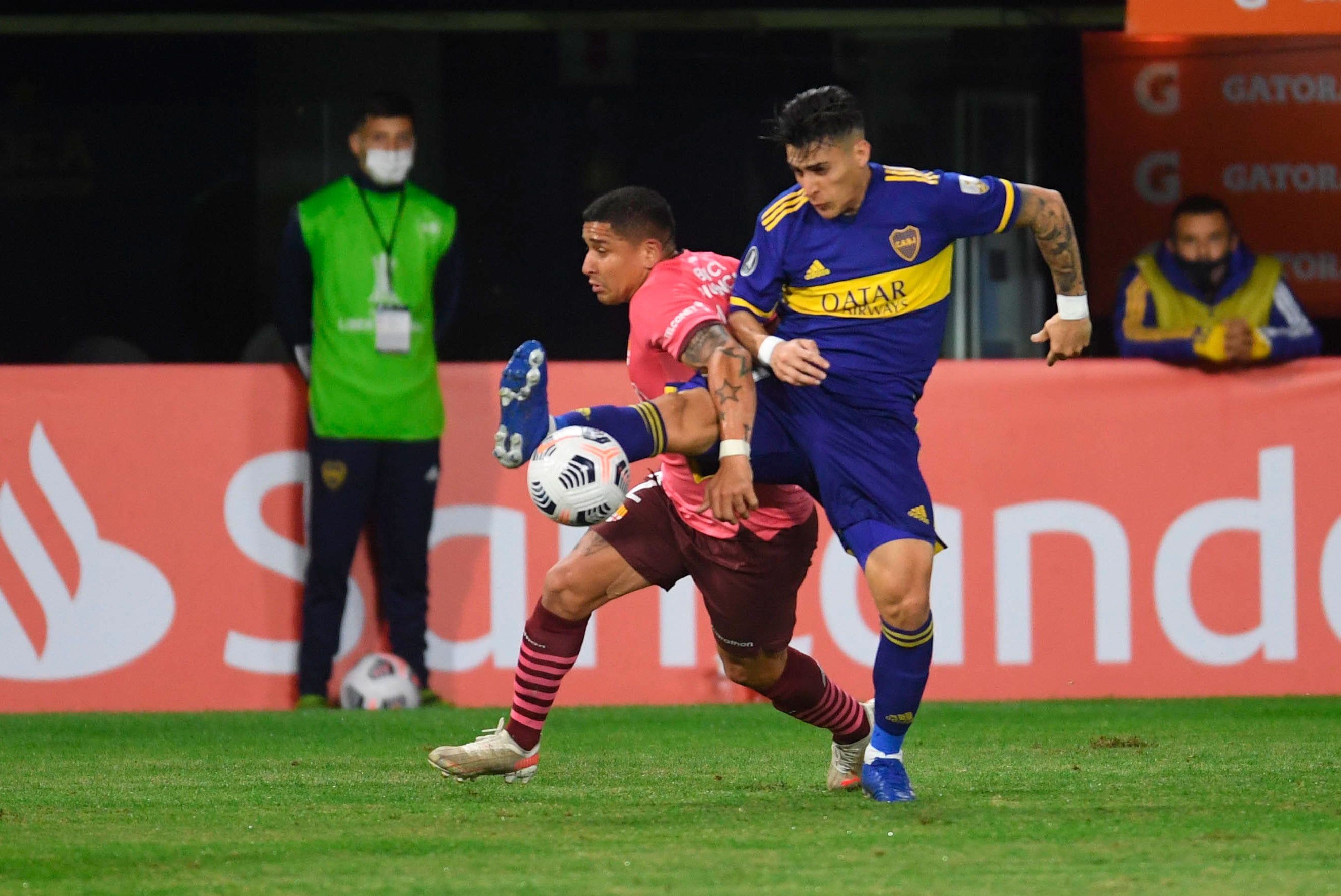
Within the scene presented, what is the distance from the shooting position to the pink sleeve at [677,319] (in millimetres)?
5348

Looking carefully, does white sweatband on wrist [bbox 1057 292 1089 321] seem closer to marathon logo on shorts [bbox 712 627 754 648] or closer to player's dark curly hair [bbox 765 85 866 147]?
player's dark curly hair [bbox 765 85 866 147]

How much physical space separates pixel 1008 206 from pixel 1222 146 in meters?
5.10

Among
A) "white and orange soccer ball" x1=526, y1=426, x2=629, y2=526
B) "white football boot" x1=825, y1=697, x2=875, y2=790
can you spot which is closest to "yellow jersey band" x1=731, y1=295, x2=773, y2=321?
"white and orange soccer ball" x1=526, y1=426, x2=629, y2=526

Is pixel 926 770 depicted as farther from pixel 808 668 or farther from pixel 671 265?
pixel 671 265

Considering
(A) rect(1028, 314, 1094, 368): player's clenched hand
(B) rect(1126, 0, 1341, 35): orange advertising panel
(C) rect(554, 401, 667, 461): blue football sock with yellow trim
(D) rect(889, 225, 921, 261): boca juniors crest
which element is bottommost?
(C) rect(554, 401, 667, 461): blue football sock with yellow trim

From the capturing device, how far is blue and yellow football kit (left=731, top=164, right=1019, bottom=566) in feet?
17.4

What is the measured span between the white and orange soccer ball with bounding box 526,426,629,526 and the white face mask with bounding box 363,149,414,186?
11.3 ft

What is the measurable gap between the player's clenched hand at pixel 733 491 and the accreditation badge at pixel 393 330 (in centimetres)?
329

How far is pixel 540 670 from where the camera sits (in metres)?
5.57

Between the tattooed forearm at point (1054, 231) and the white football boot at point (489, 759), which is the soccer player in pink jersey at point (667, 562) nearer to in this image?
the white football boot at point (489, 759)

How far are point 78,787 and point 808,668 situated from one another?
203 cm

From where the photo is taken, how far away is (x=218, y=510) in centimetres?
827

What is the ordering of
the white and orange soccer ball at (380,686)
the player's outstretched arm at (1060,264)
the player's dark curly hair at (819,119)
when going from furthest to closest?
the white and orange soccer ball at (380,686)
the player's outstretched arm at (1060,264)
the player's dark curly hair at (819,119)

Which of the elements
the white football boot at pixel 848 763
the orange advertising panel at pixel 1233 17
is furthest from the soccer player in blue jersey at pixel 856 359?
the orange advertising panel at pixel 1233 17
